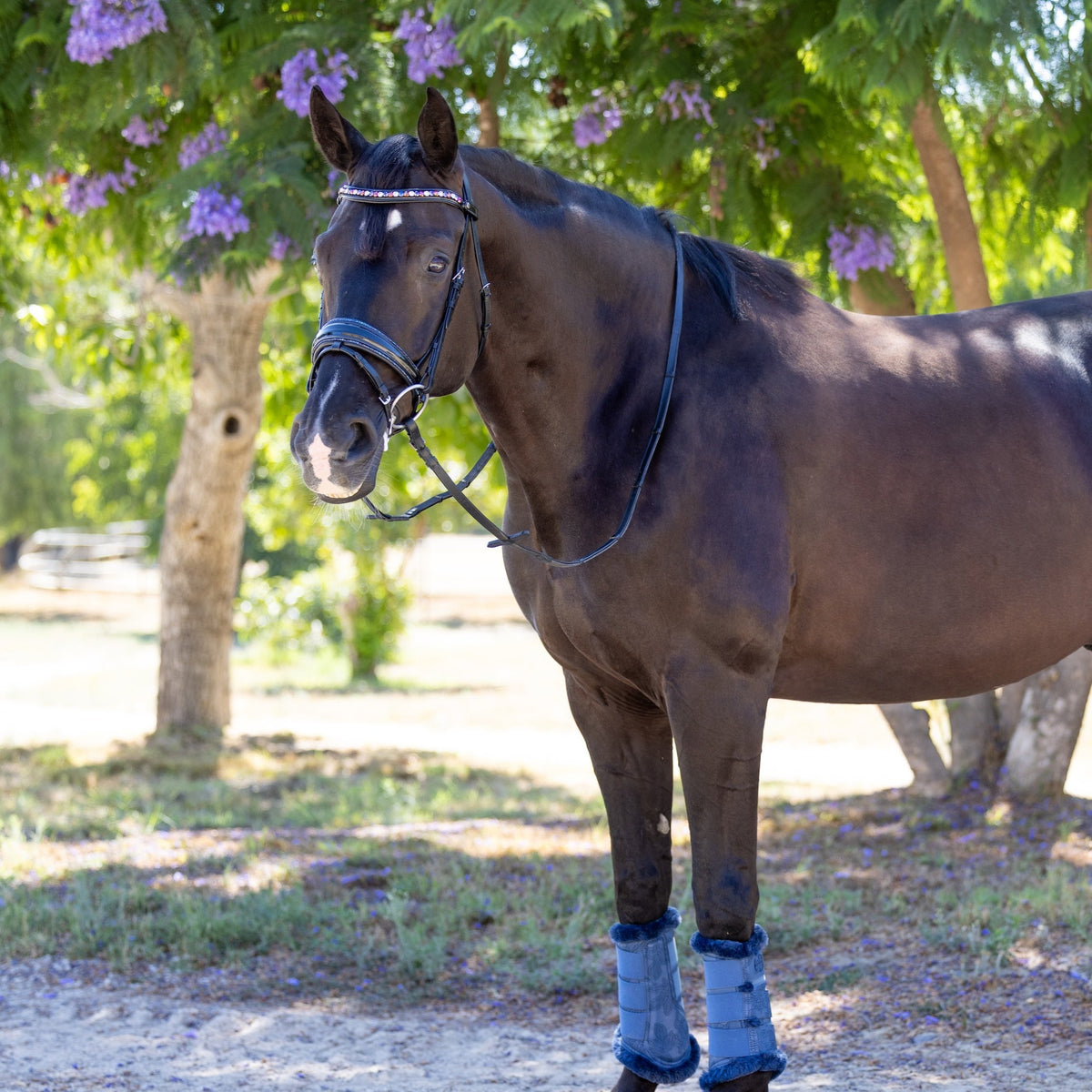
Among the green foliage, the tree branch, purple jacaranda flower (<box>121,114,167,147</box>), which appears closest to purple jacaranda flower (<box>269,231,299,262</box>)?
purple jacaranda flower (<box>121,114,167,147</box>)

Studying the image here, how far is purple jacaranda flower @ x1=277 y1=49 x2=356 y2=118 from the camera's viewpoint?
5105mm

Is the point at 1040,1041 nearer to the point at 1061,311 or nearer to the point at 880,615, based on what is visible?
A: the point at 880,615

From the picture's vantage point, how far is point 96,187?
21.5 ft

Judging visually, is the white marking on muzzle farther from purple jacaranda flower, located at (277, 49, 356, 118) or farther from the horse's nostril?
purple jacaranda flower, located at (277, 49, 356, 118)

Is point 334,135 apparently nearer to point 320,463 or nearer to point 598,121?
point 320,463

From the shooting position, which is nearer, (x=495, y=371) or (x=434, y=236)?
(x=434, y=236)

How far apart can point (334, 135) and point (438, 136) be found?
283 millimetres

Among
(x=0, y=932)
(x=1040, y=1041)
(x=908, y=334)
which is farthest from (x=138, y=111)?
(x=1040, y=1041)

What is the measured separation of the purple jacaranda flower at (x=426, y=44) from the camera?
5066 millimetres

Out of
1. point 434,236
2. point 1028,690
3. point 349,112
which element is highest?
point 349,112

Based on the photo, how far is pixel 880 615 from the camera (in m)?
2.88

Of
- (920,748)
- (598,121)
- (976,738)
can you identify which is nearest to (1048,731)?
(976,738)

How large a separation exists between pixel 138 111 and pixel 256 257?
1.20m

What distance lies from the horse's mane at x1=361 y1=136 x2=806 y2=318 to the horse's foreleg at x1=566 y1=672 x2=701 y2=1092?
102cm
